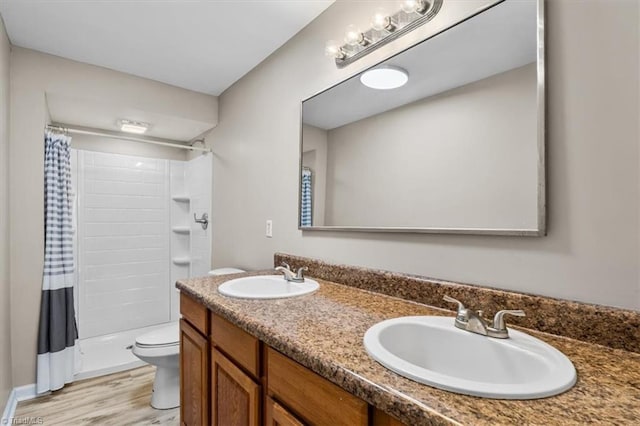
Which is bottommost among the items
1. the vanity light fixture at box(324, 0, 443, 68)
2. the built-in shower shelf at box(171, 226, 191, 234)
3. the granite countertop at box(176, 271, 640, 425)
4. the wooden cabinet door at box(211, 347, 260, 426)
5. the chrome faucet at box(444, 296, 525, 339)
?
the wooden cabinet door at box(211, 347, 260, 426)

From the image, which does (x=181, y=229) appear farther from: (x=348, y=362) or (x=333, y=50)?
(x=348, y=362)

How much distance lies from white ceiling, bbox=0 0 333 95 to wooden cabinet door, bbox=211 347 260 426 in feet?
5.60

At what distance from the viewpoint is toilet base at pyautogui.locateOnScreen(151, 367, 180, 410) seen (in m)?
2.03

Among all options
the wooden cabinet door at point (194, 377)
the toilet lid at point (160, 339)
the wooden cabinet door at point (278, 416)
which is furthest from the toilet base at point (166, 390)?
the wooden cabinet door at point (278, 416)

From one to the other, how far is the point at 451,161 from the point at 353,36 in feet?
2.58

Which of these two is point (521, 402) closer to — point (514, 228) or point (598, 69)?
point (514, 228)

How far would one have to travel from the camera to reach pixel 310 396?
0.78 m

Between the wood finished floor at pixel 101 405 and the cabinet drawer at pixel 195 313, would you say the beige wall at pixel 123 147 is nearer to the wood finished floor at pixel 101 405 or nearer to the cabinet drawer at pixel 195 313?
the wood finished floor at pixel 101 405

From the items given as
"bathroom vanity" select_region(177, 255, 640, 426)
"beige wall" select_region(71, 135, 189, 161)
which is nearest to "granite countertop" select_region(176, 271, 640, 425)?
"bathroom vanity" select_region(177, 255, 640, 426)

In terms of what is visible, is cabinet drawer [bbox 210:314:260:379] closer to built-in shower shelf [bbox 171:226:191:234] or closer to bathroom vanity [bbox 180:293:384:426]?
bathroom vanity [bbox 180:293:384:426]

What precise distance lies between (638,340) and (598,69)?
2.21ft

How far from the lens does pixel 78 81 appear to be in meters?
2.26

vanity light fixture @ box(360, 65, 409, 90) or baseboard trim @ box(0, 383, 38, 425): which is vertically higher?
vanity light fixture @ box(360, 65, 409, 90)

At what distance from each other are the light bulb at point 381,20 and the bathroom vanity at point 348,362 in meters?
1.03
